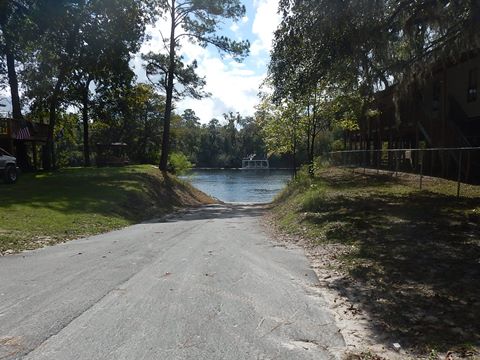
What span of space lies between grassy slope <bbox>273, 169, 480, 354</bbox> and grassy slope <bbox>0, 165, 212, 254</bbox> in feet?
21.5

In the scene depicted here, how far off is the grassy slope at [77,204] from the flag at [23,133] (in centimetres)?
428

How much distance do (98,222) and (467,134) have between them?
16.9 meters

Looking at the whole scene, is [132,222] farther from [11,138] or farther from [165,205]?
[11,138]

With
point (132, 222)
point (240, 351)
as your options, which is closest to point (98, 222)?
point (132, 222)

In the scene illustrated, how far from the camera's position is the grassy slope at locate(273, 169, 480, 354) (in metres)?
5.14

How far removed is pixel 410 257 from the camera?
7.96m

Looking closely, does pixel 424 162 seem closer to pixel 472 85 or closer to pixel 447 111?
pixel 447 111

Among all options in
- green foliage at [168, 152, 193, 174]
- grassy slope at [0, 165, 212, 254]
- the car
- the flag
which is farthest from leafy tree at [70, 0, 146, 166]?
green foliage at [168, 152, 193, 174]

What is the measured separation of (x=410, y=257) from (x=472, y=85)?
17953 millimetres

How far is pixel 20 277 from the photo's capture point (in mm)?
7523

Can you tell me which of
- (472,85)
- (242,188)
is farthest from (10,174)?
(242,188)

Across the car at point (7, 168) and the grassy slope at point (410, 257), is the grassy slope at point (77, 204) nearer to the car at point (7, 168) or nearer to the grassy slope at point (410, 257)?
the car at point (7, 168)

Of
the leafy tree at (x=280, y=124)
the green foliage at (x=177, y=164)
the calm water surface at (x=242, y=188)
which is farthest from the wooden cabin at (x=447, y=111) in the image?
the green foliage at (x=177, y=164)

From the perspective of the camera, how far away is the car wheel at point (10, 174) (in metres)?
23.0
